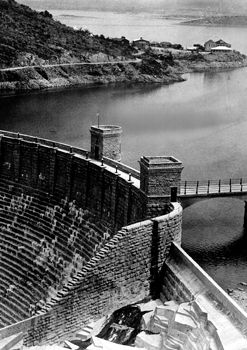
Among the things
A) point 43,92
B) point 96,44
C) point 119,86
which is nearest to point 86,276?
point 43,92

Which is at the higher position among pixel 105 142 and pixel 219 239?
pixel 105 142

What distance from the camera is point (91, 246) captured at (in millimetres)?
40750

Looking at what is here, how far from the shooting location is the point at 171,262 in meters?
33.8

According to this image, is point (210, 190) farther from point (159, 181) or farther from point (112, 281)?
point (112, 281)

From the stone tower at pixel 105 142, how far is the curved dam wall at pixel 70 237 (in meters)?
0.94

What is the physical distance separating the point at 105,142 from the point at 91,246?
332 inches

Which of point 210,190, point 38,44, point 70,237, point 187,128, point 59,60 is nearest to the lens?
point 70,237

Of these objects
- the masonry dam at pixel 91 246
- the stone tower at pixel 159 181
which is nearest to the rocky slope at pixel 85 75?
the masonry dam at pixel 91 246

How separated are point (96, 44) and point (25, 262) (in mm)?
159851

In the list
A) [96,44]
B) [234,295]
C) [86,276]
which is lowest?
[234,295]

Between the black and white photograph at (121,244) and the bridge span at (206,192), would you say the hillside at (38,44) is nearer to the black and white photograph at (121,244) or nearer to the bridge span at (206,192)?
the black and white photograph at (121,244)

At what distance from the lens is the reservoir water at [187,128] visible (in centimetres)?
4744

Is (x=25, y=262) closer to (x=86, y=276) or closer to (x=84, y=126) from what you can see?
(x=86, y=276)

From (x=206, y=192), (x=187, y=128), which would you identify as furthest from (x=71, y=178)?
(x=187, y=128)
